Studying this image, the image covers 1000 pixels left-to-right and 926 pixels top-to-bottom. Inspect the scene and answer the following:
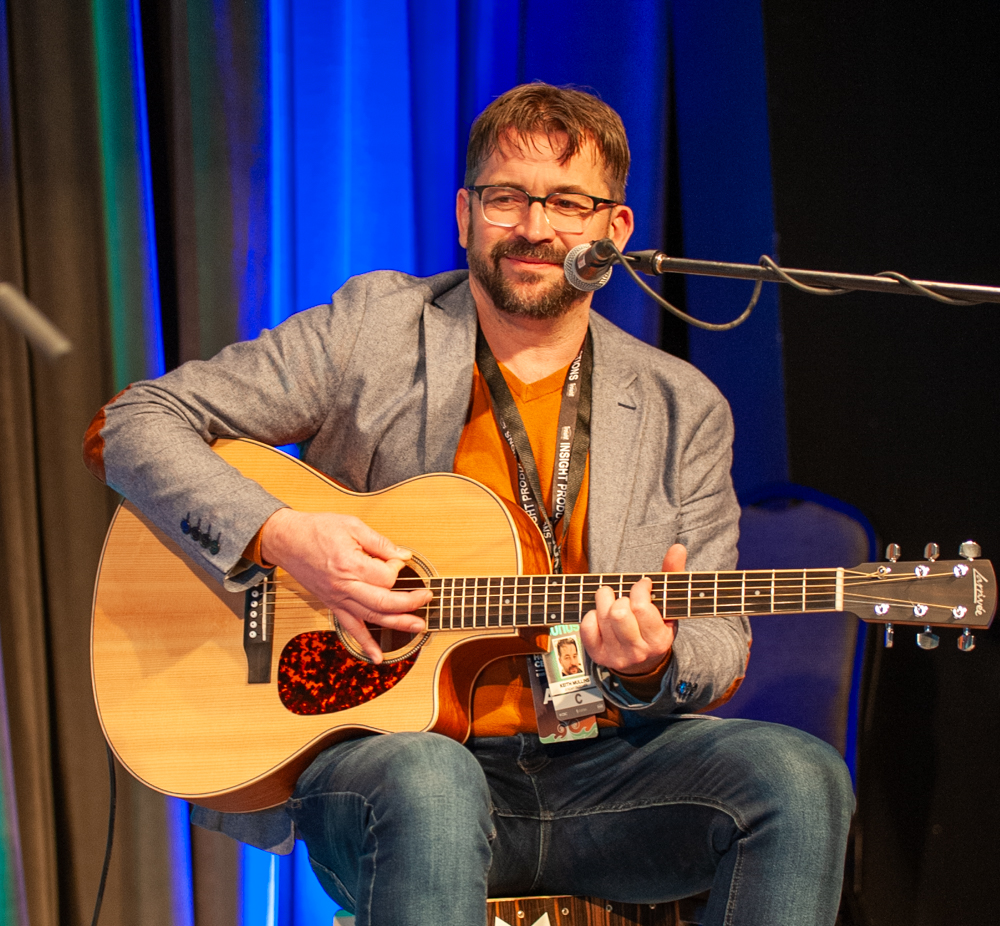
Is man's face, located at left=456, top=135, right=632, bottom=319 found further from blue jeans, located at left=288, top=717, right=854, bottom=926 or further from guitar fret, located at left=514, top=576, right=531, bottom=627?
blue jeans, located at left=288, top=717, right=854, bottom=926

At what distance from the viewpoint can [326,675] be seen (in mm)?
1943

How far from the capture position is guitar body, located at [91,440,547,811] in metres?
1.90

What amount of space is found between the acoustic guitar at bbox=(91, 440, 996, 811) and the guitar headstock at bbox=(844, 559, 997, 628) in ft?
0.11

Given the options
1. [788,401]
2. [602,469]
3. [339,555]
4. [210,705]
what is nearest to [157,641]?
[210,705]

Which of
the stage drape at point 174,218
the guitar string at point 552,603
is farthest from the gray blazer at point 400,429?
the stage drape at point 174,218

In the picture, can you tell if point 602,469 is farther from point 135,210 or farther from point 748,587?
point 135,210

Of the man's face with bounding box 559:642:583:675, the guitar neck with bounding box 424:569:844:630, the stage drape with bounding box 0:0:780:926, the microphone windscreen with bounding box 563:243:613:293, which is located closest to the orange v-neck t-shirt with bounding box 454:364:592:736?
the man's face with bounding box 559:642:583:675

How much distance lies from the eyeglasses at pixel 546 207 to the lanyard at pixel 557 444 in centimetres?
31

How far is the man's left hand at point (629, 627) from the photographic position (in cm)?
181

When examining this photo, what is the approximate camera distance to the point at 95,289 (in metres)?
2.77

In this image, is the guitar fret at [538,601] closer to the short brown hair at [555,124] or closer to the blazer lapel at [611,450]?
the blazer lapel at [611,450]

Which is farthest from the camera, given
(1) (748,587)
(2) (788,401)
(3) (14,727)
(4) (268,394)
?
A: (2) (788,401)

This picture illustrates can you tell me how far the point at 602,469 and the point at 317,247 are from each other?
131 centimetres

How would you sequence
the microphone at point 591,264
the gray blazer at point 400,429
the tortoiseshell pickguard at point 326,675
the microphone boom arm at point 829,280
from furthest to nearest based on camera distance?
the gray blazer at point 400,429 < the tortoiseshell pickguard at point 326,675 < the microphone at point 591,264 < the microphone boom arm at point 829,280
